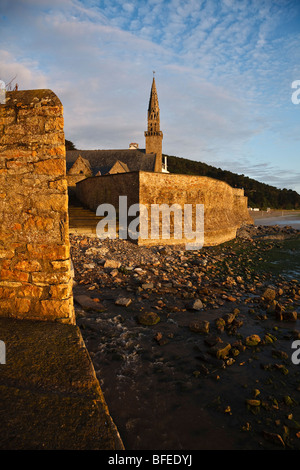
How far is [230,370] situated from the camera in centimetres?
370

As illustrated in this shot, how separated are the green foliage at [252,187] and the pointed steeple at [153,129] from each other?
24787 mm

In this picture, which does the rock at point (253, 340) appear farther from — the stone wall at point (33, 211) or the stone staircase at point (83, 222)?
the stone staircase at point (83, 222)

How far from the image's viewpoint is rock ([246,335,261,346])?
172 inches

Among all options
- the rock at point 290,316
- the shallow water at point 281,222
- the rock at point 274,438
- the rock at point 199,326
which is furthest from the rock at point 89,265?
the shallow water at point 281,222

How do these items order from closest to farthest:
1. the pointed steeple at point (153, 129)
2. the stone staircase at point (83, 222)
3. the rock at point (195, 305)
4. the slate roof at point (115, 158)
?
the rock at point (195, 305) → the stone staircase at point (83, 222) → the slate roof at point (115, 158) → the pointed steeple at point (153, 129)

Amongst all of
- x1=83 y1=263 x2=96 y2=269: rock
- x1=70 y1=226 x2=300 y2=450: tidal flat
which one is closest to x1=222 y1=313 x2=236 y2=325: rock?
x1=70 y1=226 x2=300 y2=450: tidal flat

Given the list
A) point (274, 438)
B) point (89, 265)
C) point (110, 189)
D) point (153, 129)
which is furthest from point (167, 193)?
point (153, 129)

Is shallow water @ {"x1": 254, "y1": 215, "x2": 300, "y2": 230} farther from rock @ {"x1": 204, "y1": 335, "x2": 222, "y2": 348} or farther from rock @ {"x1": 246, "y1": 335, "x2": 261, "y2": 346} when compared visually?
rock @ {"x1": 204, "y1": 335, "x2": 222, "y2": 348}

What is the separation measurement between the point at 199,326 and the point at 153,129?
1773 inches

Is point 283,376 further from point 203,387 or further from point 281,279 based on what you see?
point 281,279

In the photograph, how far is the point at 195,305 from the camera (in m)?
5.78

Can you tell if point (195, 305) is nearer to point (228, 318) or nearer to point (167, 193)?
point (228, 318)

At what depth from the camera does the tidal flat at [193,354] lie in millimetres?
2746
